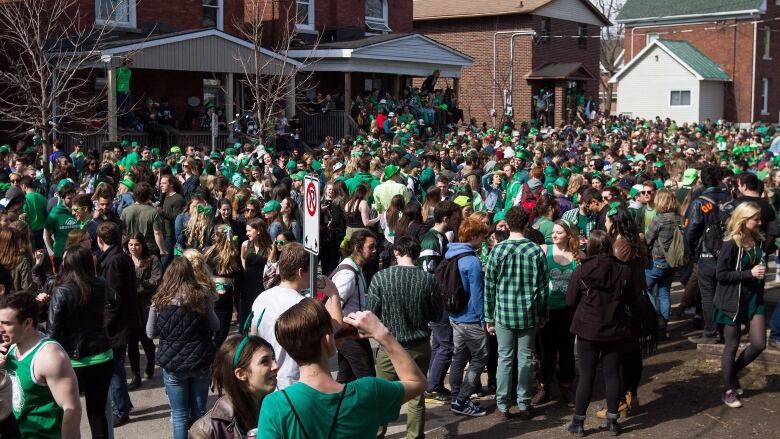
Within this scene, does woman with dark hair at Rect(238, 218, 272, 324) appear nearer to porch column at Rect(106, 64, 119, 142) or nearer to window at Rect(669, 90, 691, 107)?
porch column at Rect(106, 64, 119, 142)

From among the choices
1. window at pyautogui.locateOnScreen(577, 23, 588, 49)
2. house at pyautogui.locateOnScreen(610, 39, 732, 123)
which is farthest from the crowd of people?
house at pyautogui.locateOnScreen(610, 39, 732, 123)

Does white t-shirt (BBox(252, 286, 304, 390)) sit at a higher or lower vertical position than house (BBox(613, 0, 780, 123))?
lower

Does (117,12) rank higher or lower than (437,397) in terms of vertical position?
higher

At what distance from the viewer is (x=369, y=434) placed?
3.54m

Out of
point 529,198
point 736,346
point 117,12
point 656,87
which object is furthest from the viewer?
point 656,87

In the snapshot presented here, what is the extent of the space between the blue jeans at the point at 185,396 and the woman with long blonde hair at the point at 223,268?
6.99ft

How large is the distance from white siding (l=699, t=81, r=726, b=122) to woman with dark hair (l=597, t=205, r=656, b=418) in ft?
143

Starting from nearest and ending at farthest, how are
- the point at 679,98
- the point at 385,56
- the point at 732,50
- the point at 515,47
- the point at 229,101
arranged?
the point at 229,101, the point at 385,56, the point at 515,47, the point at 679,98, the point at 732,50

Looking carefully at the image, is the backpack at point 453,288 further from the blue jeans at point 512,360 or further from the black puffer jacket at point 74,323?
the black puffer jacket at point 74,323

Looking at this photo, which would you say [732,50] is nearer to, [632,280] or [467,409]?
[632,280]

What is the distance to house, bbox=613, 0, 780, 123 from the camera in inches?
1971

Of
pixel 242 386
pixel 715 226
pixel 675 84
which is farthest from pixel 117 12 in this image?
pixel 675 84

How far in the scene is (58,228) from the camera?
387 inches

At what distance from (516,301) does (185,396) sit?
270 cm
